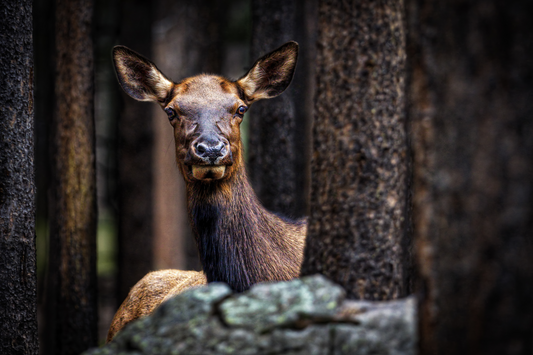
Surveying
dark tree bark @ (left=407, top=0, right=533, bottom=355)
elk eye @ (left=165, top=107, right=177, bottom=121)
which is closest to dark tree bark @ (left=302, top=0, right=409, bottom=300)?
dark tree bark @ (left=407, top=0, right=533, bottom=355)

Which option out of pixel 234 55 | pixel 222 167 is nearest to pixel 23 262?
pixel 222 167

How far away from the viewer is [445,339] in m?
2.68

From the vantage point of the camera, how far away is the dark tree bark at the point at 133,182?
36.9 ft

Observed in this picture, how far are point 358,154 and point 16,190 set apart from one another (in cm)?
352

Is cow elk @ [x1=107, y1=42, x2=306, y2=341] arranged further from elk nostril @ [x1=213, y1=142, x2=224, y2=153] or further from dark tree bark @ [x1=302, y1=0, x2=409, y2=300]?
dark tree bark @ [x1=302, y1=0, x2=409, y2=300]

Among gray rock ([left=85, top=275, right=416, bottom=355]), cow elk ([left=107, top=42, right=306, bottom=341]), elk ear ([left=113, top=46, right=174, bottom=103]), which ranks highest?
elk ear ([left=113, top=46, right=174, bottom=103])

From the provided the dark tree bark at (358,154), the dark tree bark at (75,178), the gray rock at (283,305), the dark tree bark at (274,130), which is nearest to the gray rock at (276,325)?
the gray rock at (283,305)

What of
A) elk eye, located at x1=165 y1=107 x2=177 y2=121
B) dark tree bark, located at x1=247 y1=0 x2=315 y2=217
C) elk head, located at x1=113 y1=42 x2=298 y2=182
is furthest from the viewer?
dark tree bark, located at x1=247 y1=0 x2=315 y2=217

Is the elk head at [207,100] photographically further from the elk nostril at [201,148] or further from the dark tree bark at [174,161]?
the dark tree bark at [174,161]

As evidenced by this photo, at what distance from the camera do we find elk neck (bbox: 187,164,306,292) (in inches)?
208

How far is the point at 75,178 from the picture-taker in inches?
280

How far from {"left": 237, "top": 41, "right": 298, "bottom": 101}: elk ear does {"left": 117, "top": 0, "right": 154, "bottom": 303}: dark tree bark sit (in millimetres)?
5661

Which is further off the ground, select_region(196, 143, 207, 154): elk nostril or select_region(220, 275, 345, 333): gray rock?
select_region(196, 143, 207, 154): elk nostril

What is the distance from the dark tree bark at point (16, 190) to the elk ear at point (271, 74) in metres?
2.47
